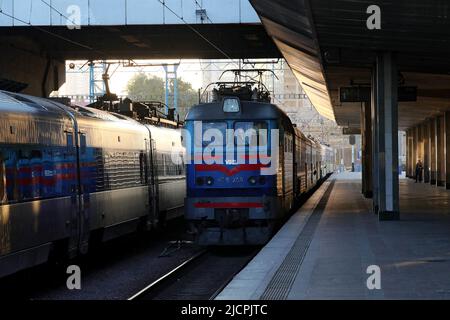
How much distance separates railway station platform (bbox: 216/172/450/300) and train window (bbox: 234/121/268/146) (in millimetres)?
1973

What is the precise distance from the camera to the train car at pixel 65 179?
377 inches

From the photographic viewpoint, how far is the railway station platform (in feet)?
28.7

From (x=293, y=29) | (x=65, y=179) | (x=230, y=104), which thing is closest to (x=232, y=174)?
(x=230, y=104)

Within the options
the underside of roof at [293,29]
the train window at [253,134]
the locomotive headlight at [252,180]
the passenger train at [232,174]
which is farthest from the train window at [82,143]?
A: the underside of roof at [293,29]

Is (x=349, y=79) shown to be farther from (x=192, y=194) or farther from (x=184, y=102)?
(x=184, y=102)

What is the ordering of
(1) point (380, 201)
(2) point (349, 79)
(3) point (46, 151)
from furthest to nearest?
(2) point (349, 79)
(1) point (380, 201)
(3) point (46, 151)

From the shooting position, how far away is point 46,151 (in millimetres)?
10836

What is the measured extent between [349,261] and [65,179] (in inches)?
176

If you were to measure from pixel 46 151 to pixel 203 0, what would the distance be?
14874 mm

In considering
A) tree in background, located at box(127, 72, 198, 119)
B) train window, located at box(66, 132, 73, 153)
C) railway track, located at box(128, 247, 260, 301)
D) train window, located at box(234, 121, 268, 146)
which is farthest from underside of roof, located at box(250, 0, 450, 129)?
tree in background, located at box(127, 72, 198, 119)

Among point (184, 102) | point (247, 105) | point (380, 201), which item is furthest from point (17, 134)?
point (184, 102)

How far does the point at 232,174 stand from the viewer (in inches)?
583

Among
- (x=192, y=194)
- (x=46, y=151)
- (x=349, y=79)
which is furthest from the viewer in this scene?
(x=349, y=79)

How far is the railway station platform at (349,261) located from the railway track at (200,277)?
0.72 metres
